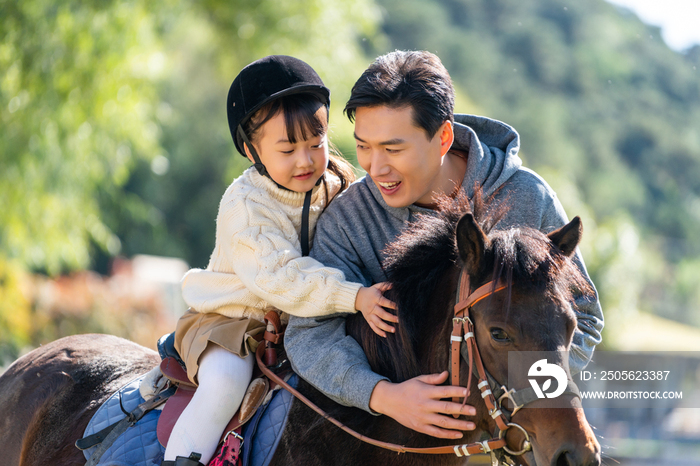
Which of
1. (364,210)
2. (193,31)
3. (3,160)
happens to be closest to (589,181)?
(193,31)

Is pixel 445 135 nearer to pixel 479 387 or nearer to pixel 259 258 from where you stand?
pixel 259 258

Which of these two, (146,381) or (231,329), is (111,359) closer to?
(146,381)

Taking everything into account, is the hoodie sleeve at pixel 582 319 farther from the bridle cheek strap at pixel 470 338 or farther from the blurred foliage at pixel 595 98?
the blurred foliage at pixel 595 98

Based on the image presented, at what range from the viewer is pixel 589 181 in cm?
4125

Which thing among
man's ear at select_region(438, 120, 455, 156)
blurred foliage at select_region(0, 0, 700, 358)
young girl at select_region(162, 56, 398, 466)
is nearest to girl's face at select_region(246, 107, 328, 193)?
young girl at select_region(162, 56, 398, 466)

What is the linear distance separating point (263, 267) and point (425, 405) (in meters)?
0.83

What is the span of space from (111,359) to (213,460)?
1.13 metres

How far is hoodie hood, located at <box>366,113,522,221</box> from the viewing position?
2395 millimetres

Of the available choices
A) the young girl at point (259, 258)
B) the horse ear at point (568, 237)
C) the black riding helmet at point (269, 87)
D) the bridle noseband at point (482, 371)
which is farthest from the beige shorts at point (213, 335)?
the horse ear at point (568, 237)

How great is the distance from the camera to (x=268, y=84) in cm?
246

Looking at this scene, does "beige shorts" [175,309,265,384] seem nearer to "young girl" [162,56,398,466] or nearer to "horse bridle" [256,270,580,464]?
"young girl" [162,56,398,466]

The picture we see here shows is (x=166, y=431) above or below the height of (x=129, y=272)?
above

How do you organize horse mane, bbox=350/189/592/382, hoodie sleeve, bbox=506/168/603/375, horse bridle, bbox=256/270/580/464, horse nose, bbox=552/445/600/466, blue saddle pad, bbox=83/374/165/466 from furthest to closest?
1. blue saddle pad, bbox=83/374/165/466
2. hoodie sleeve, bbox=506/168/603/375
3. horse mane, bbox=350/189/592/382
4. horse bridle, bbox=256/270/580/464
5. horse nose, bbox=552/445/600/466

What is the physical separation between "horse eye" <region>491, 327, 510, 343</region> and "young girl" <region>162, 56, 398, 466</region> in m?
0.45
